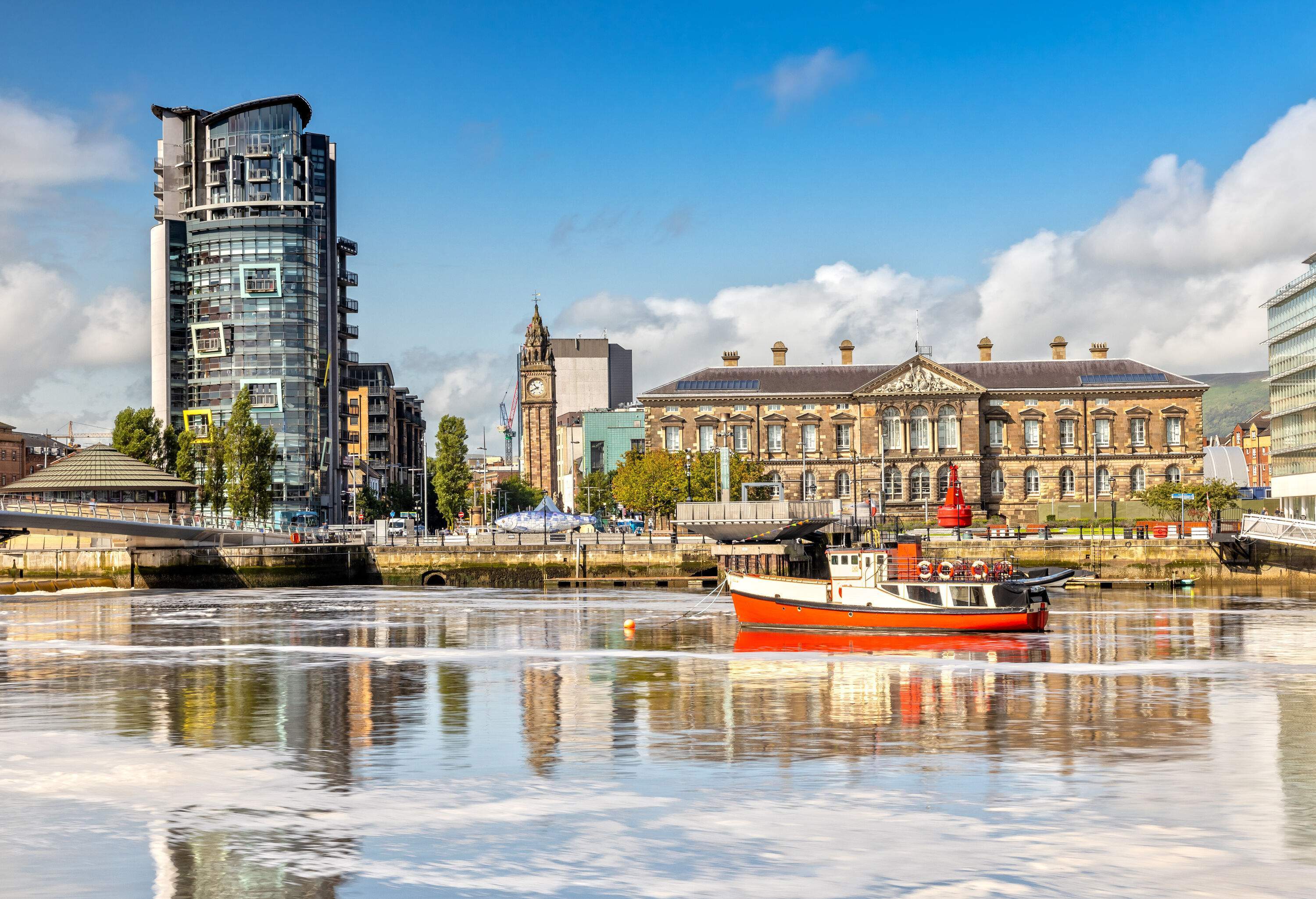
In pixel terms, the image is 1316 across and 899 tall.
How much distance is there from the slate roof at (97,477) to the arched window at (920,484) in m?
81.3

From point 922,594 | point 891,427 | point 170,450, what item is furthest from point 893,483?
point 922,594

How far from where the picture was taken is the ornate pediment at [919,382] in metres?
160

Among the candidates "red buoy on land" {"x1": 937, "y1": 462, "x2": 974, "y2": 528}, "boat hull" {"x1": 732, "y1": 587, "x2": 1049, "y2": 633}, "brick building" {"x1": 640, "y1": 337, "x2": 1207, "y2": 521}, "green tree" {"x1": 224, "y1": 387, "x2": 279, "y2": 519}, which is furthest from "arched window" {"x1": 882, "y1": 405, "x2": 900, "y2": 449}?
"boat hull" {"x1": 732, "y1": 587, "x2": 1049, "y2": 633}

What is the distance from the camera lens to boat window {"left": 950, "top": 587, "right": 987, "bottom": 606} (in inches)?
2239

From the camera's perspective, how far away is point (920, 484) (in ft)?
531

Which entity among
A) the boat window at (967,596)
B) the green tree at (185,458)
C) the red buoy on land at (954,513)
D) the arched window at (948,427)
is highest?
the arched window at (948,427)

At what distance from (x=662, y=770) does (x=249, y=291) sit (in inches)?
6336

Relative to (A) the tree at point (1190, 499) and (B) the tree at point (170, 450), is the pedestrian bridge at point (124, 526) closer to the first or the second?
(B) the tree at point (170, 450)

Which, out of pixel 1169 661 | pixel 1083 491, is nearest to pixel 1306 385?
pixel 1083 491

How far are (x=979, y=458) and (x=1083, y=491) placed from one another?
1297cm

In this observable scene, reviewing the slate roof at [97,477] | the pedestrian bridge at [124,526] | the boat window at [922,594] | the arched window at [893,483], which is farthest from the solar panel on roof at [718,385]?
the boat window at [922,594]

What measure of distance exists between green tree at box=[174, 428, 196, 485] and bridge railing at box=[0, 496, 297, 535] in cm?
2094

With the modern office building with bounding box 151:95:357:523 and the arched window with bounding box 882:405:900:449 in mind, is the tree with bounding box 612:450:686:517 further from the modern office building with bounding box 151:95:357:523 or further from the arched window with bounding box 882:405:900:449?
the modern office building with bounding box 151:95:357:523

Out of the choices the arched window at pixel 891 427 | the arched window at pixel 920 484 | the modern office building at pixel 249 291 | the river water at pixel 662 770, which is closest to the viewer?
the river water at pixel 662 770
